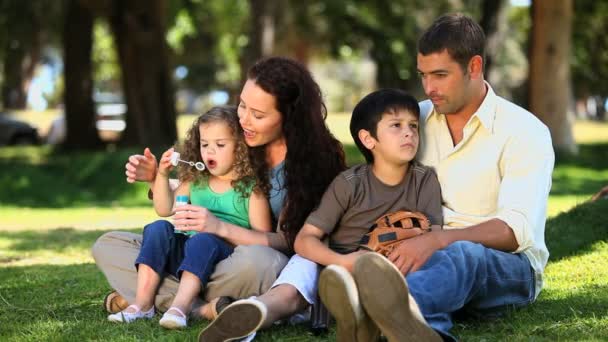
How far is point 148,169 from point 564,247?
3.07 m

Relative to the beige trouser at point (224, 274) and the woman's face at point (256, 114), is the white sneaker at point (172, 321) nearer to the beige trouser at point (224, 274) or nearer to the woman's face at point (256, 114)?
the beige trouser at point (224, 274)

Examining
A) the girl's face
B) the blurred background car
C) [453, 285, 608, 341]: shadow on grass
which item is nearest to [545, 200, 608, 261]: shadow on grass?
[453, 285, 608, 341]: shadow on grass

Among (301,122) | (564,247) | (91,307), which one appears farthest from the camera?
(564,247)

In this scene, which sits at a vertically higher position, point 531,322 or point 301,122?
point 301,122

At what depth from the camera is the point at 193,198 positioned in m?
4.86

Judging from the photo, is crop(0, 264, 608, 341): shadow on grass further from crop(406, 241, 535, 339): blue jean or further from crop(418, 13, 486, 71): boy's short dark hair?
crop(418, 13, 486, 71): boy's short dark hair

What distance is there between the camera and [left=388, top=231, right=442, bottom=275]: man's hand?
4.10 m

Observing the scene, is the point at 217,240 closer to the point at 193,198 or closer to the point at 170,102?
the point at 193,198

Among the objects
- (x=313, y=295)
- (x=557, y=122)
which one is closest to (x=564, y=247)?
(x=313, y=295)

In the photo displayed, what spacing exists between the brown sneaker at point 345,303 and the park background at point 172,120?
21.4 inches

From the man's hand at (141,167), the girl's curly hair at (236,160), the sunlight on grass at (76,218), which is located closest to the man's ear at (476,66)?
the girl's curly hair at (236,160)

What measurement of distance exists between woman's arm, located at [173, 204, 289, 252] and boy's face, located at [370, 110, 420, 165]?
0.67 meters

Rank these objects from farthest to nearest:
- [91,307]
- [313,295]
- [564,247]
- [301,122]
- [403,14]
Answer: [403,14]
[564,247]
[91,307]
[301,122]
[313,295]

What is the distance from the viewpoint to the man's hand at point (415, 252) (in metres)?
4.10
